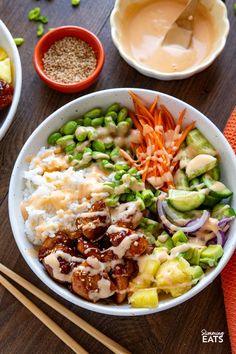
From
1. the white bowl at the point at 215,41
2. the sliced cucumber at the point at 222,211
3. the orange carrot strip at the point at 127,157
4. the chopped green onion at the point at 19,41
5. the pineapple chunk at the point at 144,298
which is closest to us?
the pineapple chunk at the point at 144,298

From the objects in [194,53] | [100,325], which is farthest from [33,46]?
[100,325]

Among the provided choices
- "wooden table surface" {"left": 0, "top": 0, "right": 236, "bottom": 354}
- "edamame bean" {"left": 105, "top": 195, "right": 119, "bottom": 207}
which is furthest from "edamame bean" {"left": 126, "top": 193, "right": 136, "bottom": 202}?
"wooden table surface" {"left": 0, "top": 0, "right": 236, "bottom": 354}

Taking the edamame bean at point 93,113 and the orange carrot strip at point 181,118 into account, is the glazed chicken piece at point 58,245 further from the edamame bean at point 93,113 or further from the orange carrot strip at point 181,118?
the orange carrot strip at point 181,118

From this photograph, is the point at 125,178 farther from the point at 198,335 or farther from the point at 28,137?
the point at 198,335

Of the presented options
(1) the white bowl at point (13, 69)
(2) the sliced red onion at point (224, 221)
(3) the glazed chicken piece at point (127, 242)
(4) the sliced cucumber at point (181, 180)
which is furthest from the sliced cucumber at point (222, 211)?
(1) the white bowl at point (13, 69)

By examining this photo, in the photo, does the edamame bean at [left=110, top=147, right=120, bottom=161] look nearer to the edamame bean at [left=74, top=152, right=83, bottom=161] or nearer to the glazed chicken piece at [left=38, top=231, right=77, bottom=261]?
the edamame bean at [left=74, top=152, right=83, bottom=161]

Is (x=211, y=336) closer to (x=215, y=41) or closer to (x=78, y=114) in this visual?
(x=78, y=114)
